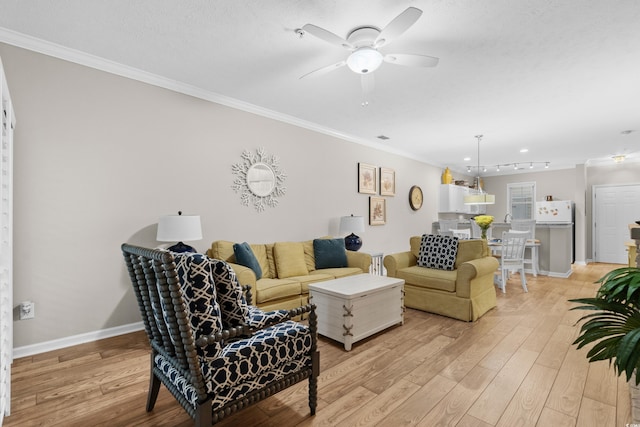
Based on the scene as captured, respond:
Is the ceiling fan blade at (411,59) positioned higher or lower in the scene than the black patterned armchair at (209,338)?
higher

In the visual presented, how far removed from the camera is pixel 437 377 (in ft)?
7.36

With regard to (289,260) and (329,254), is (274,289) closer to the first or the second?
(289,260)

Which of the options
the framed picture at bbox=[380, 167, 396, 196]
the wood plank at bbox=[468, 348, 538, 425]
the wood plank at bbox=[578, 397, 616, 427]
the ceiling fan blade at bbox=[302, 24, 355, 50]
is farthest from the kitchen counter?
the ceiling fan blade at bbox=[302, 24, 355, 50]

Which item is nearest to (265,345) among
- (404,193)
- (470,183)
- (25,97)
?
(25,97)

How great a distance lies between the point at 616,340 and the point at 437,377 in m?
1.26

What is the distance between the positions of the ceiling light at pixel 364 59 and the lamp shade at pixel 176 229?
203 centimetres

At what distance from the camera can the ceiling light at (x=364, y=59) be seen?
243 cm

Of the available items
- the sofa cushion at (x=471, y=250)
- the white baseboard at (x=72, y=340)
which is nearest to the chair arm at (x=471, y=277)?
the sofa cushion at (x=471, y=250)

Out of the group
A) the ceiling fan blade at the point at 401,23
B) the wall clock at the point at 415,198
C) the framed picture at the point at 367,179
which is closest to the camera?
the ceiling fan blade at the point at 401,23

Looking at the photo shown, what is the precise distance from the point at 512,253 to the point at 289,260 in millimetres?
3580

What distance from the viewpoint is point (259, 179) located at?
4.10 metres

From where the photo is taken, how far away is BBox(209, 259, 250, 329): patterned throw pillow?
1.51m

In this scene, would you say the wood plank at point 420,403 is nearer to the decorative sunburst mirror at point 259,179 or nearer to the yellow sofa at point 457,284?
the yellow sofa at point 457,284

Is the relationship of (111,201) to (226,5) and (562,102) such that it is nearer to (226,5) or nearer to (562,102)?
(226,5)
